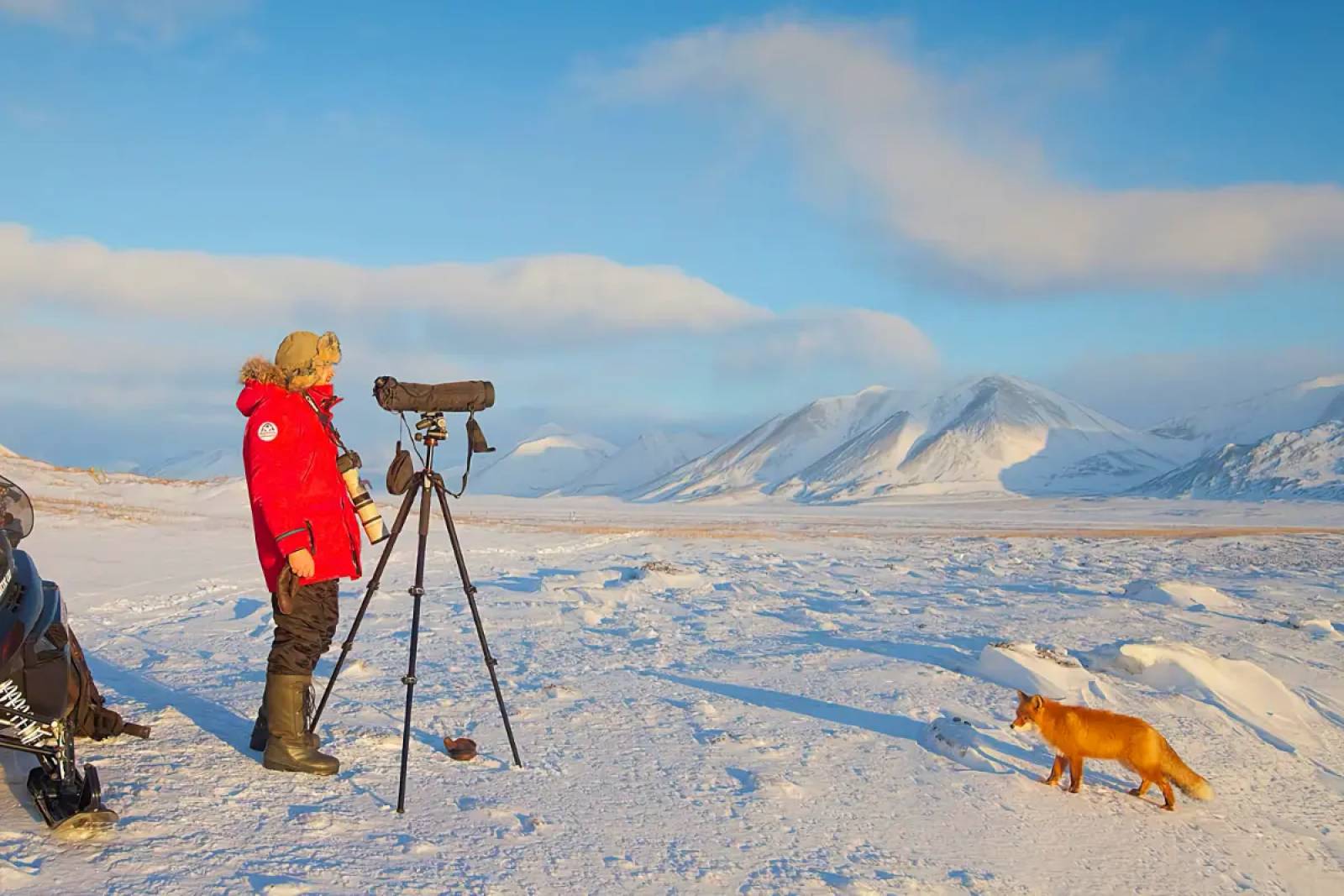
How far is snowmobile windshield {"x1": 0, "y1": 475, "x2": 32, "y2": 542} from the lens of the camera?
418 cm

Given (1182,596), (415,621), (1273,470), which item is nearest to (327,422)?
(415,621)

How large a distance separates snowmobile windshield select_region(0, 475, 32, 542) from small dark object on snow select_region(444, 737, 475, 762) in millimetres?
2299

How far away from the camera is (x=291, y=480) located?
4.35 meters

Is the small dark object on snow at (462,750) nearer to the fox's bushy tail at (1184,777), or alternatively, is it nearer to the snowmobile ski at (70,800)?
the snowmobile ski at (70,800)

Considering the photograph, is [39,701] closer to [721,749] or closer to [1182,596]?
[721,749]

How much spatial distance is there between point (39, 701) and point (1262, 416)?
722ft

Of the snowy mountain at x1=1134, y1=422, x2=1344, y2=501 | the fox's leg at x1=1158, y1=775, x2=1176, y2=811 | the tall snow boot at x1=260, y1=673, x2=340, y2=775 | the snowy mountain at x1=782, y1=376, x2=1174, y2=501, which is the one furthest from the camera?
the snowy mountain at x1=782, y1=376, x2=1174, y2=501

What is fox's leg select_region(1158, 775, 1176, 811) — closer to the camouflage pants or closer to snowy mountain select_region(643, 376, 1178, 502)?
the camouflage pants

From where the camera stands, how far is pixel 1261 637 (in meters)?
9.34

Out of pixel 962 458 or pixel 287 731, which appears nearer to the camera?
pixel 287 731

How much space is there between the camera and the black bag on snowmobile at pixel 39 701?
356 centimetres

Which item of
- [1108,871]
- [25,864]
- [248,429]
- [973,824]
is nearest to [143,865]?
[25,864]

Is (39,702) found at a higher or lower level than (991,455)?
lower

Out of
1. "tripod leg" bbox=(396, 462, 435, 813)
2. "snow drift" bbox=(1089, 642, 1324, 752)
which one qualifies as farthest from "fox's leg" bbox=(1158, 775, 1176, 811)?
"tripod leg" bbox=(396, 462, 435, 813)
